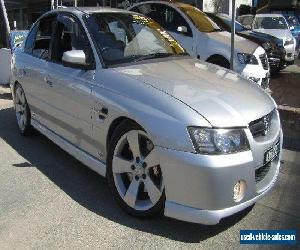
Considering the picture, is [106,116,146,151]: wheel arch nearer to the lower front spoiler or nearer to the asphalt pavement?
the asphalt pavement

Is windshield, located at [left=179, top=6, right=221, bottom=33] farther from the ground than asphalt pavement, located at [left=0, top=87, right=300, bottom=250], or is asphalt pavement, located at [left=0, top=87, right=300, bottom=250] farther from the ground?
windshield, located at [left=179, top=6, right=221, bottom=33]

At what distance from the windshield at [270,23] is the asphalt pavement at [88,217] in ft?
35.6

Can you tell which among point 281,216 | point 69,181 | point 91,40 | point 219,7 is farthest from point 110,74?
point 219,7

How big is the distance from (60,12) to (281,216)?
3.31 meters

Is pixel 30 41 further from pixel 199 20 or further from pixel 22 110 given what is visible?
pixel 199 20

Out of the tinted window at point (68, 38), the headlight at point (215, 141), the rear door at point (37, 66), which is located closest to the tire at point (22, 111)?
the rear door at point (37, 66)

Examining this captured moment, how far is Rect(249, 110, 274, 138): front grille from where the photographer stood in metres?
3.40

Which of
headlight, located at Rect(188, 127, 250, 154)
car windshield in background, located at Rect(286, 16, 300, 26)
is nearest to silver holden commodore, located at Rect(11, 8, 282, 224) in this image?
headlight, located at Rect(188, 127, 250, 154)

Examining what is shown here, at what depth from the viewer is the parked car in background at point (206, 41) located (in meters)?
8.05

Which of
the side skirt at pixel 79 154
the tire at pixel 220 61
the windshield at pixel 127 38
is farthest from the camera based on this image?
the tire at pixel 220 61

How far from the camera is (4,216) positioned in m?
3.77

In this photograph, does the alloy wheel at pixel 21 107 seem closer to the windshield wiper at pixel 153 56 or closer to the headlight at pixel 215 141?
the windshield wiper at pixel 153 56

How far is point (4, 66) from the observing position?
32.3 ft

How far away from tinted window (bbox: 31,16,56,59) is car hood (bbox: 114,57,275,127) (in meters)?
1.58
